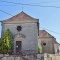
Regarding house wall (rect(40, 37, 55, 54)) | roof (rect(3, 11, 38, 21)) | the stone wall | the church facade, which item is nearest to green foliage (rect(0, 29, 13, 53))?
the church facade

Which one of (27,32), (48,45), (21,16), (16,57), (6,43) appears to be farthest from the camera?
(48,45)

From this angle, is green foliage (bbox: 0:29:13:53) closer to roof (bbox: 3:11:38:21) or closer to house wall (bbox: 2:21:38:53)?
house wall (bbox: 2:21:38:53)

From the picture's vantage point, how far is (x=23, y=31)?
116 ft

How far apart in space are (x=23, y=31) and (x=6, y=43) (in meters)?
3.66

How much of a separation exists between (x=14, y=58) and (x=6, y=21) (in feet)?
26.5

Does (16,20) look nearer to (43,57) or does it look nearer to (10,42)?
(10,42)

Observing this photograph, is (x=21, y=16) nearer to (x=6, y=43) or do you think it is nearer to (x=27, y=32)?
(x=27, y=32)

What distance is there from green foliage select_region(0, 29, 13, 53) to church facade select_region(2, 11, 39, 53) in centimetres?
90

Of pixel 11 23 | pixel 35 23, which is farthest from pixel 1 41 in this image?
pixel 35 23

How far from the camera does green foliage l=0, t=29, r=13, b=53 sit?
3288 centimetres

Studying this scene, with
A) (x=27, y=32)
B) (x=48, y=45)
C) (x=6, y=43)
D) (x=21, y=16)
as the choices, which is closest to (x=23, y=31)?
(x=27, y=32)

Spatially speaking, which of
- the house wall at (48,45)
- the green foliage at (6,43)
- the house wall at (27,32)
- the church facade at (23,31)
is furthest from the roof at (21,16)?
the house wall at (48,45)

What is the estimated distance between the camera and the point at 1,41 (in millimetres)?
34031

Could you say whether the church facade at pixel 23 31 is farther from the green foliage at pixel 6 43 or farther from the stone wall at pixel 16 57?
the stone wall at pixel 16 57
